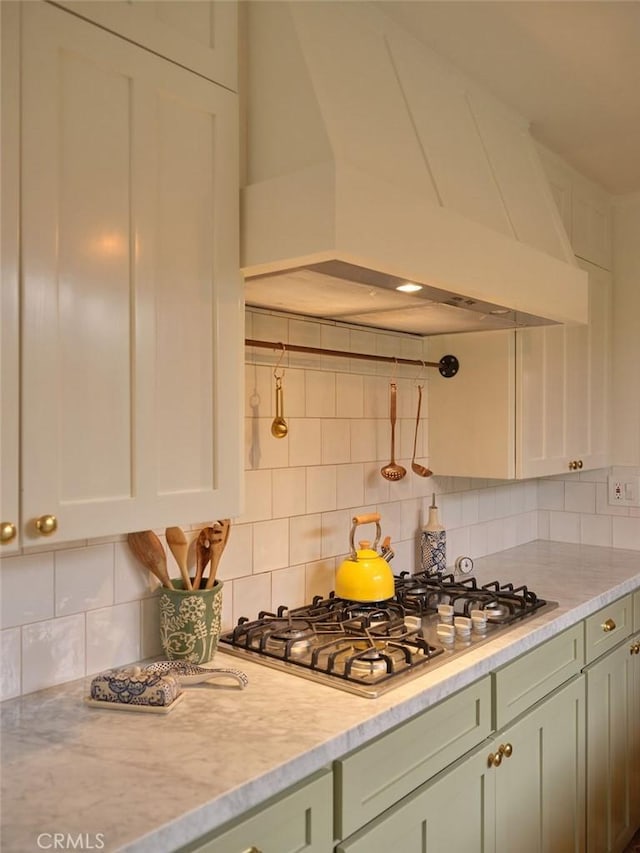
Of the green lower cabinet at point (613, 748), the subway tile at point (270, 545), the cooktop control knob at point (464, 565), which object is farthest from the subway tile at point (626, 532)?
the subway tile at point (270, 545)

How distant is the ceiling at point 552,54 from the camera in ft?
5.68

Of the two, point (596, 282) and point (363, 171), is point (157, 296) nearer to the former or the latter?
point (363, 171)

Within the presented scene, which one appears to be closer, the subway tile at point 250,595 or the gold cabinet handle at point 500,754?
the gold cabinet handle at point 500,754

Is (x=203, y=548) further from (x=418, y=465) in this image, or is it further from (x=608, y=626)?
(x=608, y=626)

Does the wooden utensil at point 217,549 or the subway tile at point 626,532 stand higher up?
the wooden utensil at point 217,549

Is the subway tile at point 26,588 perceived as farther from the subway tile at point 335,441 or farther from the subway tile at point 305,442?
the subway tile at point 335,441

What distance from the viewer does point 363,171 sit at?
4.73 feet

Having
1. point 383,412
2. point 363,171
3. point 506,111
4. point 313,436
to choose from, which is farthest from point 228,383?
point 506,111

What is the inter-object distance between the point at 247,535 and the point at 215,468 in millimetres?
523

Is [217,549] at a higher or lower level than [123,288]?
lower

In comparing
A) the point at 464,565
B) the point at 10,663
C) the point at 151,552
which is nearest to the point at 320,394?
the point at 151,552

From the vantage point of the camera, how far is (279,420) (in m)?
1.94

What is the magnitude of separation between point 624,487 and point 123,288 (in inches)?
101

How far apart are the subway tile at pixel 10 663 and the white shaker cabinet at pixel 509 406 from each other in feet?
5.31
